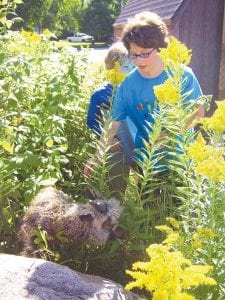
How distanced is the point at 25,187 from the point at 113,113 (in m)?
0.81

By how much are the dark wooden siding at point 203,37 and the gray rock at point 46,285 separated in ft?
24.7

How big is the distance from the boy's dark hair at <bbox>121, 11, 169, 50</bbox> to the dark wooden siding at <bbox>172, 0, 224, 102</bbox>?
19.4 feet

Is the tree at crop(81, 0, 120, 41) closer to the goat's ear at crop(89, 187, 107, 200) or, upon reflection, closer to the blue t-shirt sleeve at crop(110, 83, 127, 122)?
the blue t-shirt sleeve at crop(110, 83, 127, 122)

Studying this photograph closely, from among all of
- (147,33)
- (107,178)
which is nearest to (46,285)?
(107,178)

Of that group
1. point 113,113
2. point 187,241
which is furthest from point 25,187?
point 187,241

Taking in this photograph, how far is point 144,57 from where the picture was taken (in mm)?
3559

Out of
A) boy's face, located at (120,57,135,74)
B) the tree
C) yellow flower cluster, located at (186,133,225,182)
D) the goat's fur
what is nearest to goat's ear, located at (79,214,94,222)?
the goat's fur

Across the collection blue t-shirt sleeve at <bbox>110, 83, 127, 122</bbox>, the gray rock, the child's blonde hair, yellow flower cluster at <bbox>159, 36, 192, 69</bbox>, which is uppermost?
yellow flower cluster at <bbox>159, 36, 192, 69</bbox>

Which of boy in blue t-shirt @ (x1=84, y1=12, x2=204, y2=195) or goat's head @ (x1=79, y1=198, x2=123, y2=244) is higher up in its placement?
boy in blue t-shirt @ (x1=84, y1=12, x2=204, y2=195)

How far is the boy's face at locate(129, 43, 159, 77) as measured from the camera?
3.55m

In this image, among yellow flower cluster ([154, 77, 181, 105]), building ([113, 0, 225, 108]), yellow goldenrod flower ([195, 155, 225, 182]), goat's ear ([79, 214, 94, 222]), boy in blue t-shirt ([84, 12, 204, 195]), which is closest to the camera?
yellow goldenrod flower ([195, 155, 225, 182])

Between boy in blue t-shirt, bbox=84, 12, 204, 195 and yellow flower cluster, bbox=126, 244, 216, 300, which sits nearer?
yellow flower cluster, bbox=126, 244, 216, 300

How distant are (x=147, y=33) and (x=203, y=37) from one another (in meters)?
6.17

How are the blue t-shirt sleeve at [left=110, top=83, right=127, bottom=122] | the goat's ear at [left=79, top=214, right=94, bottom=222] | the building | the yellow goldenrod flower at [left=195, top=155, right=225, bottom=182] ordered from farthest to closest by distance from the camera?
the building, the blue t-shirt sleeve at [left=110, top=83, right=127, bottom=122], the goat's ear at [left=79, top=214, right=94, bottom=222], the yellow goldenrod flower at [left=195, top=155, right=225, bottom=182]
